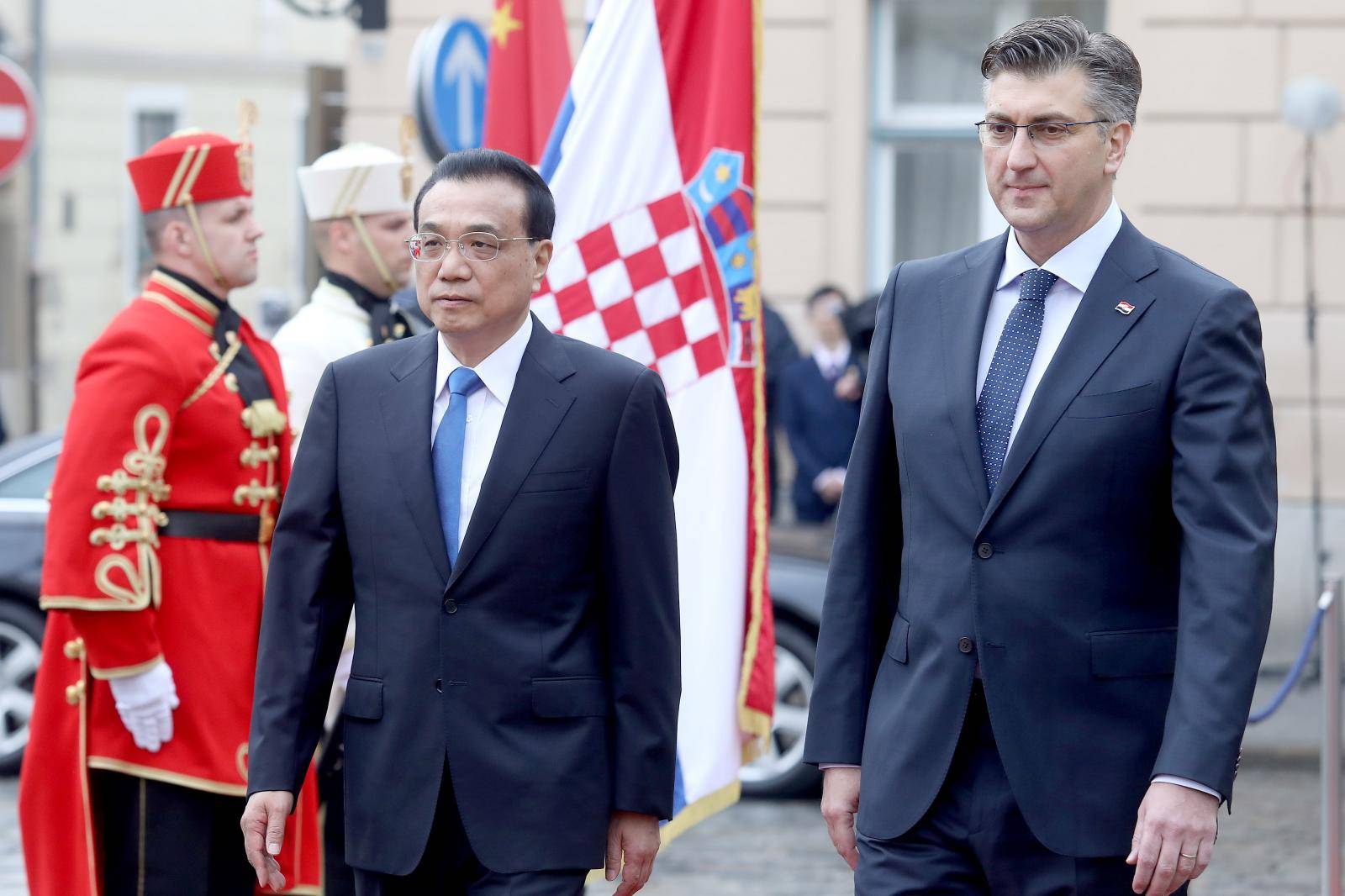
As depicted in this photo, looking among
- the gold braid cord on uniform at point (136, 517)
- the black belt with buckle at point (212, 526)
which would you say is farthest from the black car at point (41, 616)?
the gold braid cord on uniform at point (136, 517)

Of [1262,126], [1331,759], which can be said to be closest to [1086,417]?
[1331,759]

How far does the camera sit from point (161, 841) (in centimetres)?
458

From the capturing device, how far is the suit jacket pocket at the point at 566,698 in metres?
3.44

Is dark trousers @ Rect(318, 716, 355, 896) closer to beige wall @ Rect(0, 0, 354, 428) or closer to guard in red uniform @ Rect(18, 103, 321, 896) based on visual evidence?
guard in red uniform @ Rect(18, 103, 321, 896)

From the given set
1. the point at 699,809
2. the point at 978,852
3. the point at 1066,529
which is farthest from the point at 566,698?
the point at 699,809

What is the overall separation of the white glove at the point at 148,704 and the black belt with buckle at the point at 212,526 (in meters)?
0.31

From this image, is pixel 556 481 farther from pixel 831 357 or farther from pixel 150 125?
pixel 150 125

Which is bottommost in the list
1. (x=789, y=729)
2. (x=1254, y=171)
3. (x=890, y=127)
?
(x=789, y=729)

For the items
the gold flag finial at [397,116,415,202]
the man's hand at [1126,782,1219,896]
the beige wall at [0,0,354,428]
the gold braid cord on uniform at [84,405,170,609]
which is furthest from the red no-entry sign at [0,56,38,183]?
the beige wall at [0,0,354,428]

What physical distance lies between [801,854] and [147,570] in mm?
3257

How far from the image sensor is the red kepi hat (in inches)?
191

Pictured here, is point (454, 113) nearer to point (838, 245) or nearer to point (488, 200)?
point (838, 245)

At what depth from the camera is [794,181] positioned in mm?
11633

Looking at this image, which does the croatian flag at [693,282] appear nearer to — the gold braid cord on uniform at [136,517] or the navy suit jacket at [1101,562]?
the gold braid cord on uniform at [136,517]
